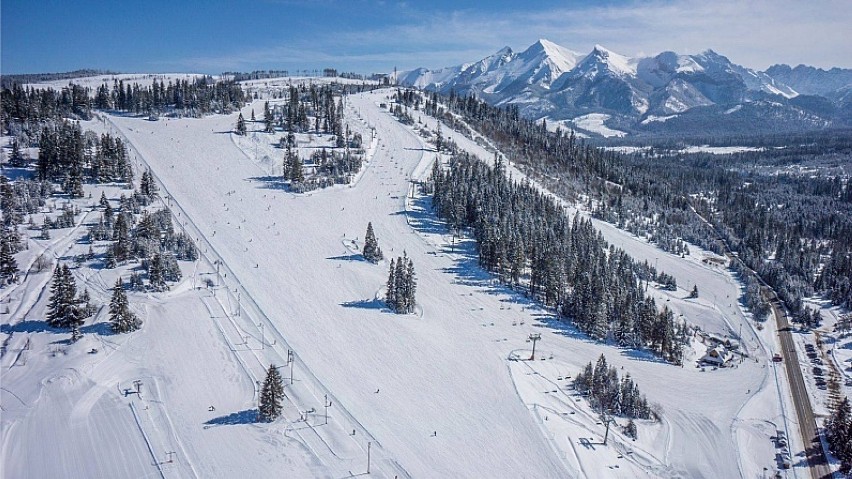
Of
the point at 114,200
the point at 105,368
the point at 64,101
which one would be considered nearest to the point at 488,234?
the point at 105,368

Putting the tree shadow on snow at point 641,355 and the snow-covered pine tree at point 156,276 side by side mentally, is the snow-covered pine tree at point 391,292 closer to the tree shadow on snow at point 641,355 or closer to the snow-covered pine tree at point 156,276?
the snow-covered pine tree at point 156,276

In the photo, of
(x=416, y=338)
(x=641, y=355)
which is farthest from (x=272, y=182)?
(x=641, y=355)

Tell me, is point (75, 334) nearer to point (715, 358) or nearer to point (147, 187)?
point (147, 187)

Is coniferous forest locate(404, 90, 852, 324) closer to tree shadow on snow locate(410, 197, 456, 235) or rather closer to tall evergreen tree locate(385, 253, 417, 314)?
tree shadow on snow locate(410, 197, 456, 235)

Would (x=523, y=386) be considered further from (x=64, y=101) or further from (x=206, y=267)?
(x=64, y=101)

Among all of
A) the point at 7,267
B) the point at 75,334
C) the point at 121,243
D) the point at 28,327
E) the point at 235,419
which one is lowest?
the point at 235,419

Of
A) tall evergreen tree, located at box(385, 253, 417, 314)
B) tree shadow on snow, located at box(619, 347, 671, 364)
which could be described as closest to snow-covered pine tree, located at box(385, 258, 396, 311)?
tall evergreen tree, located at box(385, 253, 417, 314)
